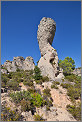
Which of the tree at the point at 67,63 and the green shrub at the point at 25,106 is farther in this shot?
the tree at the point at 67,63

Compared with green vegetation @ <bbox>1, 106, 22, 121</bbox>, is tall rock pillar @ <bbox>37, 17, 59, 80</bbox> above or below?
above

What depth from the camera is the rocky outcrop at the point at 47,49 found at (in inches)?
547

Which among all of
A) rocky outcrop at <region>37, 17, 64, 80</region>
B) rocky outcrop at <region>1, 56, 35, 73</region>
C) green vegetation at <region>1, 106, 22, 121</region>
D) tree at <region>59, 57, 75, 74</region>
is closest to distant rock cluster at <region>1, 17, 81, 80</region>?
rocky outcrop at <region>37, 17, 64, 80</region>

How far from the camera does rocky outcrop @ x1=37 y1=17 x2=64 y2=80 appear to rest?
13.9 metres

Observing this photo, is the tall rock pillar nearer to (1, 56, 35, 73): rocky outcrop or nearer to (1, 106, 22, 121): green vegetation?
(1, 106, 22, 121): green vegetation

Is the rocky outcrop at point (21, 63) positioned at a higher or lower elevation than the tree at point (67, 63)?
higher

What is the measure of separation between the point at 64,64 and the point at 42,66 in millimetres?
15580

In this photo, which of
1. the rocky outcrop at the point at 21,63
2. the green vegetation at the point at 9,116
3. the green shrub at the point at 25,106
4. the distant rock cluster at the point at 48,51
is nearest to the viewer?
the green vegetation at the point at 9,116

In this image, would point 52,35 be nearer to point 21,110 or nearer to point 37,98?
point 37,98

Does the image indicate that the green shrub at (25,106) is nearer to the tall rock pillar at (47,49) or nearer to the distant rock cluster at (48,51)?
the distant rock cluster at (48,51)

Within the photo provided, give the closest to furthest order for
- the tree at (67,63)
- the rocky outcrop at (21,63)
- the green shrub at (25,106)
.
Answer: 1. the green shrub at (25,106)
2. the tree at (67,63)
3. the rocky outcrop at (21,63)

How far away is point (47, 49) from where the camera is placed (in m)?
15.5

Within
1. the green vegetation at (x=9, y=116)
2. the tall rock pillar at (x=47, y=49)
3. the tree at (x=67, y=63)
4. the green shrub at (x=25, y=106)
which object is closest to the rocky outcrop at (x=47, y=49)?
the tall rock pillar at (x=47, y=49)

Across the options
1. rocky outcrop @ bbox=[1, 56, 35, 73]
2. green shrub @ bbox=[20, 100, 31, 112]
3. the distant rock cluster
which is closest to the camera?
green shrub @ bbox=[20, 100, 31, 112]
